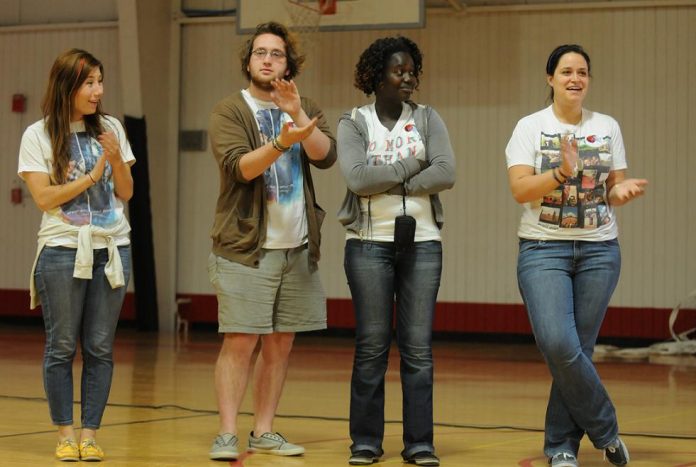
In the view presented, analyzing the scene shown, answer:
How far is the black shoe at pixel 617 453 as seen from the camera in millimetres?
4422

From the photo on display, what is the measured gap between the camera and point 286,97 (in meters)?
4.44

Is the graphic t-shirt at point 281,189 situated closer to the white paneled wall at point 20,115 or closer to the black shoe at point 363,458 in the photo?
the black shoe at point 363,458

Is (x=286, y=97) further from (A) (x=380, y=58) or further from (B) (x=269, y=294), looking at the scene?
(B) (x=269, y=294)

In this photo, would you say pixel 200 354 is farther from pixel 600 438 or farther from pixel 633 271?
pixel 600 438

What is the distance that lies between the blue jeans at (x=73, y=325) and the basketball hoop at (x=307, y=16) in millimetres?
7119

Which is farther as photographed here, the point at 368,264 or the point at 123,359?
the point at 123,359

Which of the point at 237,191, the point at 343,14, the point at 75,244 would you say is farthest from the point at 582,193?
the point at 343,14

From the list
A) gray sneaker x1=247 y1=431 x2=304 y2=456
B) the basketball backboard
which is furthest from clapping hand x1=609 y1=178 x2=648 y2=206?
the basketball backboard

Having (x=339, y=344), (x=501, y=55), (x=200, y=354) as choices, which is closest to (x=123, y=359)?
(x=200, y=354)

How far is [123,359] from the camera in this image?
32.5ft

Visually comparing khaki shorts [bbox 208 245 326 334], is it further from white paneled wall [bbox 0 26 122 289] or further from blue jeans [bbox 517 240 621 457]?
white paneled wall [bbox 0 26 122 289]

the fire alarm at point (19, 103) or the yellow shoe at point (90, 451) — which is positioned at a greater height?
the fire alarm at point (19, 103)

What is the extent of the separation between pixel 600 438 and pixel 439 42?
9.18 metres

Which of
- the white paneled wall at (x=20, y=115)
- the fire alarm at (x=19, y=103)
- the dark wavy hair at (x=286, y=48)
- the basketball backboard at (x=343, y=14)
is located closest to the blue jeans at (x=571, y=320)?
the dark wavy hair at (x=286, y=48)
